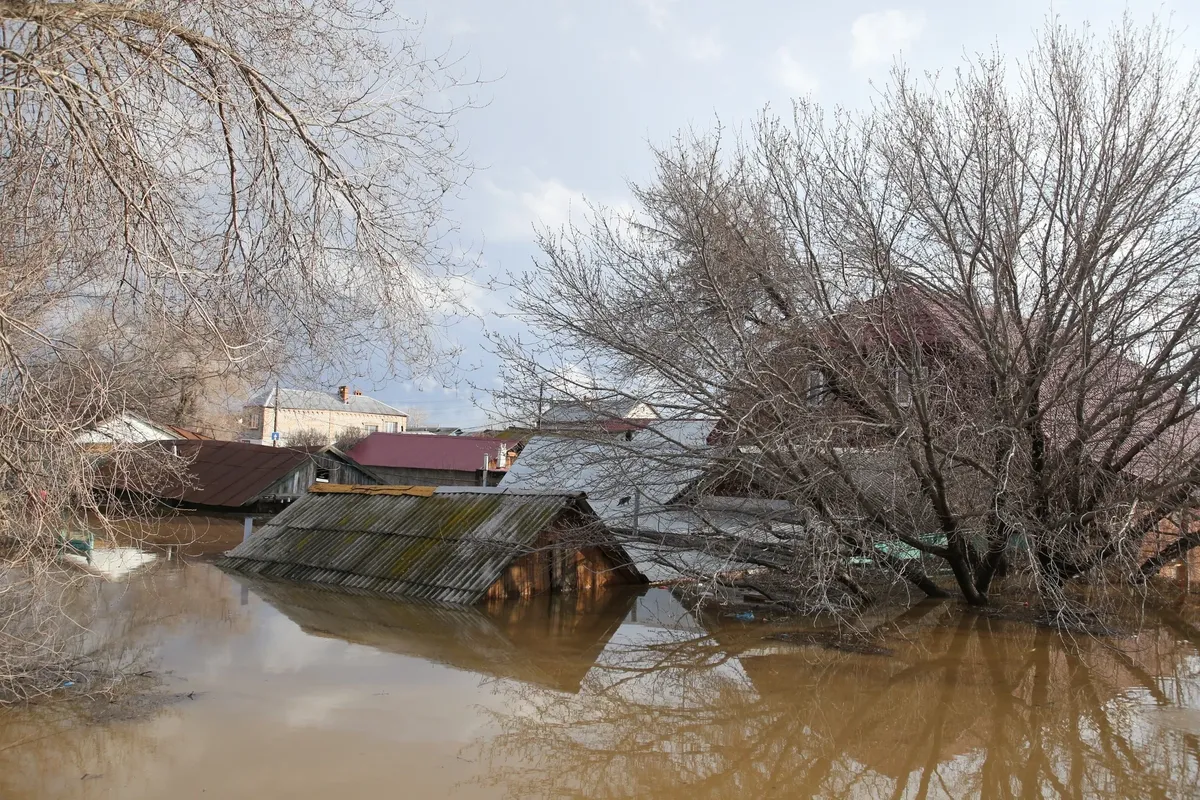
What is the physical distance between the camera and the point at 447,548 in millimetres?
14359

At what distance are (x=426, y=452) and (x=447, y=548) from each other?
26.6 metres

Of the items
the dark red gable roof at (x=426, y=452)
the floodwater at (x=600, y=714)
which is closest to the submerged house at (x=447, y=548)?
the floodwater at (x=600, y=714)

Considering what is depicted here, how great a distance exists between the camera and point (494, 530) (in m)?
14.2

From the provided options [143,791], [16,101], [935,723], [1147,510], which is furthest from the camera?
[1147,510]

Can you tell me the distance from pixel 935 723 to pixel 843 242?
300 inches

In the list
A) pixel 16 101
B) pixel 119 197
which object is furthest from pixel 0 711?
pixel 16 101

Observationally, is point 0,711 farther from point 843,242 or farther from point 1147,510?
point 1147,510

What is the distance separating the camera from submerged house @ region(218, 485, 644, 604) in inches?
534

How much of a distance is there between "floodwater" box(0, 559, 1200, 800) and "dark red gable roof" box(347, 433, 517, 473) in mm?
27296

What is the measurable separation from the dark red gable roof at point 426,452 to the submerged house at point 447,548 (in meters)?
22.1

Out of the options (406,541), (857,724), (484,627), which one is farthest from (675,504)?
(857,724)

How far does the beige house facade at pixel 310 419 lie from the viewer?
8.70m

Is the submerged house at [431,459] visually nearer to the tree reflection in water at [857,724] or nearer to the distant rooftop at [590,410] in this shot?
the distant rooftop at [590,410]

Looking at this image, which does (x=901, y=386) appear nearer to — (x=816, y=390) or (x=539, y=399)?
(x=816, y=390)
